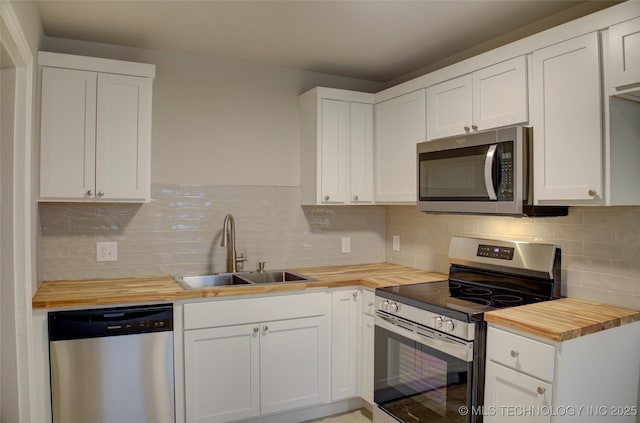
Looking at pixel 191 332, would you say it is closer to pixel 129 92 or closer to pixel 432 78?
pixel 129 92

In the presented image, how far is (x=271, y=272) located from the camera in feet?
10.5

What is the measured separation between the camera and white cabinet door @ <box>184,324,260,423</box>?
8.13ft

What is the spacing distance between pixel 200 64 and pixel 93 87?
2.62ft

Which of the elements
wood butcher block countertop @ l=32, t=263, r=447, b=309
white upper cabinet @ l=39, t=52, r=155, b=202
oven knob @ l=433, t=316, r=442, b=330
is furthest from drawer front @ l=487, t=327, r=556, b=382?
white upper cabinet @ l=39, t=52, r=155, b=202

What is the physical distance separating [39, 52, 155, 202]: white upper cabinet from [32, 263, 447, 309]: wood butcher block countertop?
0.51m

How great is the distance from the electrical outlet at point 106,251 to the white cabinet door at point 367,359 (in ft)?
5.46

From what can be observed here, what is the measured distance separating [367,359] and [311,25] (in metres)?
2.09

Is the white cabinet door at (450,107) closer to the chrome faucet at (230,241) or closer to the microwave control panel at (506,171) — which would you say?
the microwave control panel at (506,171)

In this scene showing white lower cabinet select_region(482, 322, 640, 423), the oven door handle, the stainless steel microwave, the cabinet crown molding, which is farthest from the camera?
the cabinet crown molding

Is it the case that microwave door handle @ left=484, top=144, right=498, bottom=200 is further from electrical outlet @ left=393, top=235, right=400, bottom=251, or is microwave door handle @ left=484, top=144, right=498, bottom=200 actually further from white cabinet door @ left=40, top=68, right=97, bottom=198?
white cabinet door @ left=40, top=68, right=97, bottom=198

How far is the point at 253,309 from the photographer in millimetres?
2619

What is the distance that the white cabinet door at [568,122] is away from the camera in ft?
6.30

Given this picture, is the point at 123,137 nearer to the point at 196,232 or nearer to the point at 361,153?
the point at 196,232

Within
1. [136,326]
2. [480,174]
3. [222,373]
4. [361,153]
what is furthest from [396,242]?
[136,326]
